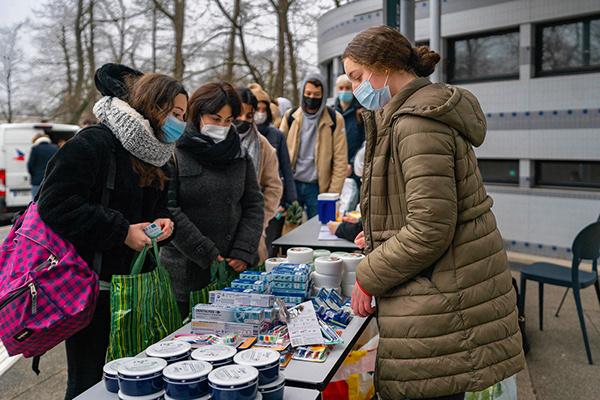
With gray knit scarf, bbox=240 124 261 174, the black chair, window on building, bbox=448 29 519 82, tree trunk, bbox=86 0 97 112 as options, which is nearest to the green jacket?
gray knit scarf, bbox=240 124 261 174

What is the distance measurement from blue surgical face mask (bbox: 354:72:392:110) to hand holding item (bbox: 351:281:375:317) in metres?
0.66

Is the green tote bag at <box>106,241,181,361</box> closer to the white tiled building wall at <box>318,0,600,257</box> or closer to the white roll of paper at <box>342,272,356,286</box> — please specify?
the white roll of paper at <box>342,272,356,286</box>

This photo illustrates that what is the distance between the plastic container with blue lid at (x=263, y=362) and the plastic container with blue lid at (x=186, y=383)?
0.14 meters

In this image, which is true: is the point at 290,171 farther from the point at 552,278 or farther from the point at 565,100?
the point at 565,100

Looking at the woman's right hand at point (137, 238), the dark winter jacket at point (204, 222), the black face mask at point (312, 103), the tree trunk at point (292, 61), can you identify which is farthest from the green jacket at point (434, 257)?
the tree trunk at point (292, 61)

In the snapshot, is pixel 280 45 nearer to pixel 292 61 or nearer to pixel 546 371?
pixel 292 61

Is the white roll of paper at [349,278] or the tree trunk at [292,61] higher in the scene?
the tree trunk at [292,61]

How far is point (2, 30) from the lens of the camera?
34.0 feet

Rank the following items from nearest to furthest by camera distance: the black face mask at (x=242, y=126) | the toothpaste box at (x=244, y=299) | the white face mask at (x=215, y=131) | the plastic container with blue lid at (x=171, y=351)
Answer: the plastic container with blue lid at (x=171, y=351)
the toothpaste box at (x=244, y=299)
the white face mask at (x=215, y=131)
the black face mask at (x=242, y=126)

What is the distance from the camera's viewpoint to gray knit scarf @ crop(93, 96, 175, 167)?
6.92 ft

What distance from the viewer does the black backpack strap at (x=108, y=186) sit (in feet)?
6.95

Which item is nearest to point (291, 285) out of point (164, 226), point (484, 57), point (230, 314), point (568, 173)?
point (230, 314)

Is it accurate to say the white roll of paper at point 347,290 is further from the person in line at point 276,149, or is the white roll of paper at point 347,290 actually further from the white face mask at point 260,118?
the white face mask at point 260,118

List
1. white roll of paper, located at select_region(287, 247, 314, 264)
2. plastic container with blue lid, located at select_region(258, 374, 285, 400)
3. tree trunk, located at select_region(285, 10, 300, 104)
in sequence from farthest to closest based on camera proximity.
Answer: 1. tree trunk, located at select_region(285, 10, 300, 104)
2. white roll of paper, located at select_region(287, 247, 314, 264)
3. plastic container with blue lid, located at select_region(258, 374, 285, 400)
